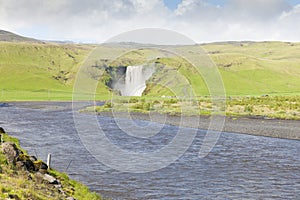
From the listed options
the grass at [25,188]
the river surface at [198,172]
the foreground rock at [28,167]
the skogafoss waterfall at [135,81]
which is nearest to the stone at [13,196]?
the grass at [25,188]

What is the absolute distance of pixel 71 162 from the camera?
2805 cm

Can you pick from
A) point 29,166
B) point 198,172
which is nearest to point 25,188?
point 29,166

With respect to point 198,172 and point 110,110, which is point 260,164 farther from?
point 110,110

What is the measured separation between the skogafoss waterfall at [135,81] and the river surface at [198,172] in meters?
75.6

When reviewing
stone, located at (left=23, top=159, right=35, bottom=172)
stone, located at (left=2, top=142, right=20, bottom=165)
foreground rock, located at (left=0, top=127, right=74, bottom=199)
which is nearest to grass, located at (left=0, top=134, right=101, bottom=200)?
foreground rock, located at (left=0, top=127, right=74, bottom=199)

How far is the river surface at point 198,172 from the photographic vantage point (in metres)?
21.2

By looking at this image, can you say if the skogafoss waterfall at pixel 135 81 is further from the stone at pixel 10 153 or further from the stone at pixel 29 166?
the stone at pixel 10 153

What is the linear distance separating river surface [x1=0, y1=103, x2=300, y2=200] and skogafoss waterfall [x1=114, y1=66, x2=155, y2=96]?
75.6 meters

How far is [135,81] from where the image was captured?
469 feet

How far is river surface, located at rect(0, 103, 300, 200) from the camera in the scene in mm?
21219

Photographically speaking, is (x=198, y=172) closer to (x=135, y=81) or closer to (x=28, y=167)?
(x=28, y=167)

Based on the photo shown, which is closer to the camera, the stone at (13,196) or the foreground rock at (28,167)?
the stone at (13,196)

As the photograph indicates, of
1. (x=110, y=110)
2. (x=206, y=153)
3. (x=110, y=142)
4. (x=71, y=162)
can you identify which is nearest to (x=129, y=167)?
(x=71, y=162)

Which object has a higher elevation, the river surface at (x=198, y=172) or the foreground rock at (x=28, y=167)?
the foreground rock at (x=28, y=167)
